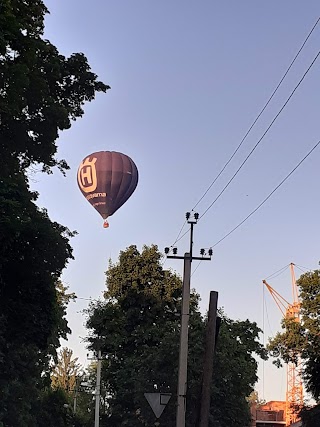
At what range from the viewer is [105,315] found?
53344 millimetres

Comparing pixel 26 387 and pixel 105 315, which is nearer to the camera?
pixel 26 387

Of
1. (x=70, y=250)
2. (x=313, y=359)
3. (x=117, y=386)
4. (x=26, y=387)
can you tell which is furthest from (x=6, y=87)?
(x=117, y=386)

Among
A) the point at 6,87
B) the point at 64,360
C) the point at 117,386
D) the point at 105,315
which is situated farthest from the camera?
the point at 64,360

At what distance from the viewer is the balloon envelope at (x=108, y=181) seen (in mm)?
43781

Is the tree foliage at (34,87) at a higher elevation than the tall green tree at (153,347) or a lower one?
higher

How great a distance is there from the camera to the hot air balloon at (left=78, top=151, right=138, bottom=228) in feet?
144

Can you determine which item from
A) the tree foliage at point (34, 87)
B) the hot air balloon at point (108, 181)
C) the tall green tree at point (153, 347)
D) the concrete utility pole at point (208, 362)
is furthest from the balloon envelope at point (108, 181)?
the concrete utility pole at point (208, 362)

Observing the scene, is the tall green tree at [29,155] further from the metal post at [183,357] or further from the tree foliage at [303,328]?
the tree foliage at [303,328]

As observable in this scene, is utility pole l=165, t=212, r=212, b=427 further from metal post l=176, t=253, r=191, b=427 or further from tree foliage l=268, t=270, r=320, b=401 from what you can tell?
tree foliage l=268, t=270, r=320, b=401

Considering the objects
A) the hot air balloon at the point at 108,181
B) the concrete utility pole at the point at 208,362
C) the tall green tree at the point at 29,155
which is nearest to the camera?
the concrete utility pole at the point at 208,362

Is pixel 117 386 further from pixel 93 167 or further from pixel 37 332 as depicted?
pixel 37 332

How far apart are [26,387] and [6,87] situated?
23802 mm

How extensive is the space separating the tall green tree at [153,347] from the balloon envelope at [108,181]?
8.45 m

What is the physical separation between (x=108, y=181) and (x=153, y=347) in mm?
11984
